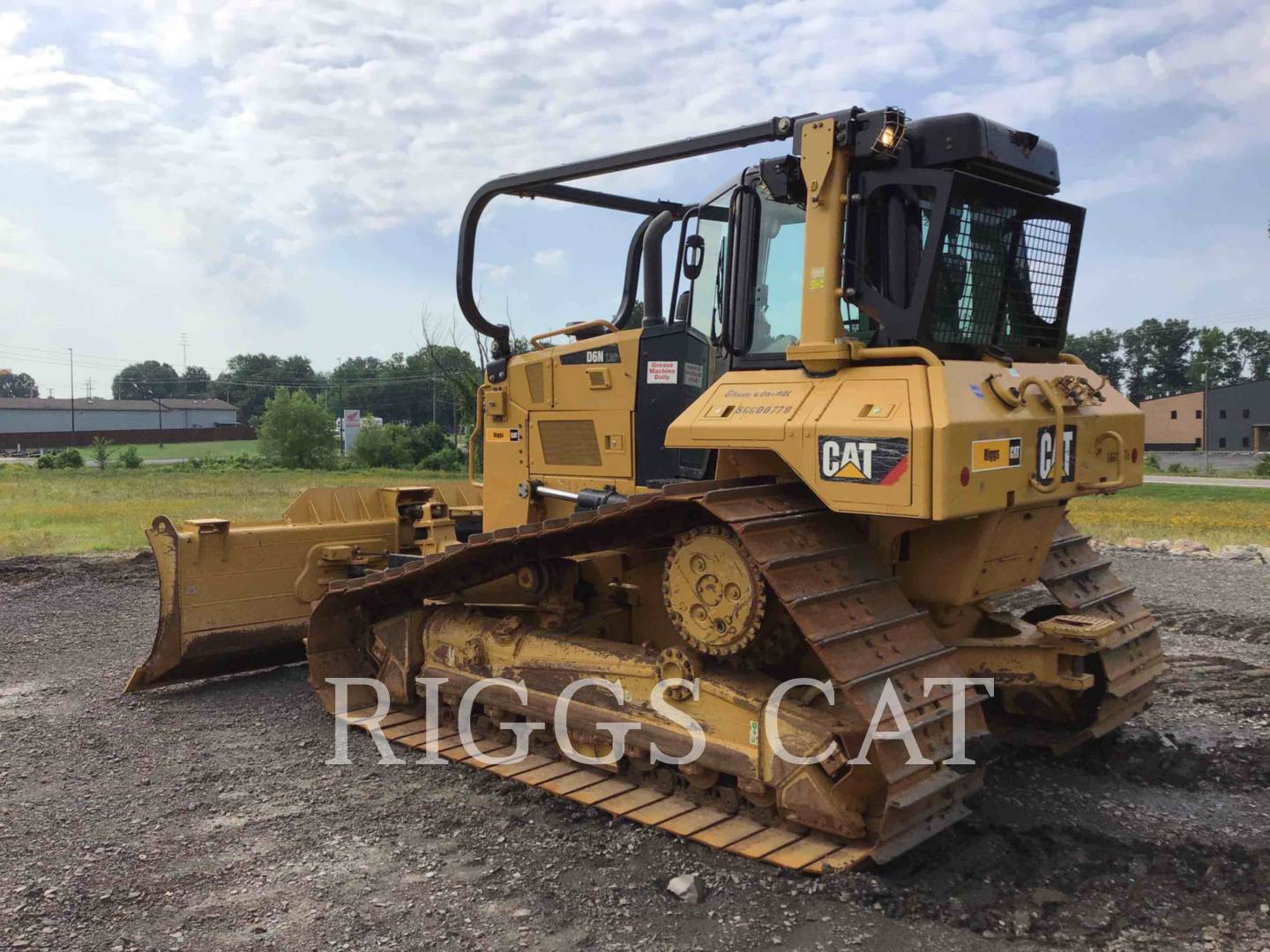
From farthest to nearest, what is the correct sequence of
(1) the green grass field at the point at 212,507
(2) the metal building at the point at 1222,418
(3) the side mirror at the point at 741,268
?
1. (2) the metal building at the point at 1222,418
2. (1) the green grass field at the point at 212,507
3. (3) the side mirror at the point at 741,268

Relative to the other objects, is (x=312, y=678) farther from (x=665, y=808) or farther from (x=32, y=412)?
(x=32, y=412)

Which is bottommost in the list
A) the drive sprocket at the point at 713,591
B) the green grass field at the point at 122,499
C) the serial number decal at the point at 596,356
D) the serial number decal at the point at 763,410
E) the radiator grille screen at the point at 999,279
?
the green grass field at the point at 122,499

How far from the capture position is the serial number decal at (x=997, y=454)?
12.9ft

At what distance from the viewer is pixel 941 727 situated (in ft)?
13.3

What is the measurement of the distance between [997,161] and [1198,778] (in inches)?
125

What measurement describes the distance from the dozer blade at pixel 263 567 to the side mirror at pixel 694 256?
2.77 m

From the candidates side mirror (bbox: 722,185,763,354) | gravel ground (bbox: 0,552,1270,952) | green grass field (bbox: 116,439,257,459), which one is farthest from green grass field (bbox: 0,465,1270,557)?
green grass field (bbox: 116,439,257,459)

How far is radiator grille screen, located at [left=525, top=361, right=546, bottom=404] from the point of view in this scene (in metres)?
6.43

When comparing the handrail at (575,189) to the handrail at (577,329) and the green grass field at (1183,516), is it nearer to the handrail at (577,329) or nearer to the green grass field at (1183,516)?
the handrail at (577,329)

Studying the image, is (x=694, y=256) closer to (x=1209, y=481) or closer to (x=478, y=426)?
(x=478, y=426)

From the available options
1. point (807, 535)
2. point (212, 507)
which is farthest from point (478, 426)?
point (212, 507)

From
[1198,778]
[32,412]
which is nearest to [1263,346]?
[1198,778]

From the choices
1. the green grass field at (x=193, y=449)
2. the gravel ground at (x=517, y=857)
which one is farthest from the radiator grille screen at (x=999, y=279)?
the green grass field at (x=193, y=449)

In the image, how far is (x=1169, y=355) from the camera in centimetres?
8550
